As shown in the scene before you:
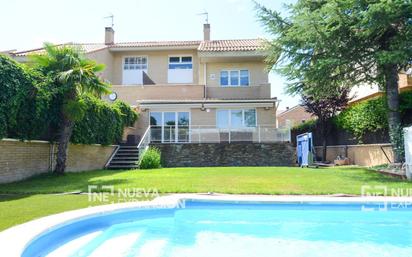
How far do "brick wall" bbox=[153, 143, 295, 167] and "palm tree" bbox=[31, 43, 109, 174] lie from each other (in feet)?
24.4

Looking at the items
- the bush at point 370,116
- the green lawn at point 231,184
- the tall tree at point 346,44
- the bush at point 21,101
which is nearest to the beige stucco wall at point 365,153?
the bush at point 370,116

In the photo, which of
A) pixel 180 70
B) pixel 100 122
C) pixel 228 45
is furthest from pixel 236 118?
pixel 100 122

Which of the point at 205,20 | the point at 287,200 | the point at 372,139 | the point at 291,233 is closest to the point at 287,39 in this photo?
the point at 372,139

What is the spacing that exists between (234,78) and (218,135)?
22.2 ft

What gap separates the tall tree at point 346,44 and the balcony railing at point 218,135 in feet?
15.2

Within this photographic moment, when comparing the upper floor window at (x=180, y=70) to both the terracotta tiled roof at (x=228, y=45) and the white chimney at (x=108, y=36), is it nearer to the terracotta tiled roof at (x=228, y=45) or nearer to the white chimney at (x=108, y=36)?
the terracotta tiled roof at (x=228, y=45)

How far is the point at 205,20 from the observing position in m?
31.3

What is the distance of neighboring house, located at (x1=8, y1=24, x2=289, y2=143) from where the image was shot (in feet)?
71.9

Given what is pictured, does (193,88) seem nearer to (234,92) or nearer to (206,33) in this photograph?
(234,92)

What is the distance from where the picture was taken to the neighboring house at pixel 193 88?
21.9 meters

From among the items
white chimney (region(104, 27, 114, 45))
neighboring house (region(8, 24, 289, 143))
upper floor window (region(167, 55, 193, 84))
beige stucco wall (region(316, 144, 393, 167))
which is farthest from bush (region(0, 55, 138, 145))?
beige stucco wall (region(316, 144, 393, 167))

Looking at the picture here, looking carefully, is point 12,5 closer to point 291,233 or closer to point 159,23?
point 159,23

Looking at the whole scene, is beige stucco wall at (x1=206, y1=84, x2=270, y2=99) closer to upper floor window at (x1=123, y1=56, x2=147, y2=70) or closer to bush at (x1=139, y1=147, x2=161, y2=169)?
upper floor window at (x1=123, y1=56, x2=147, y2=70)

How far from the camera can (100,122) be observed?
1827cm
